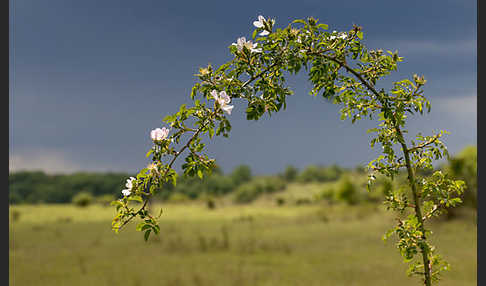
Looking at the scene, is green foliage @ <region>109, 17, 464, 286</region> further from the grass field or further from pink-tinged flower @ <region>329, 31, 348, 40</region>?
the grass field

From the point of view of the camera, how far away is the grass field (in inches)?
267

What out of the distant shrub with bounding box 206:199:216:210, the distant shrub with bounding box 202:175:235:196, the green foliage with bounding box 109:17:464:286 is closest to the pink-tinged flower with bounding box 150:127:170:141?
the green foliage with bounding box 109:17:464:286

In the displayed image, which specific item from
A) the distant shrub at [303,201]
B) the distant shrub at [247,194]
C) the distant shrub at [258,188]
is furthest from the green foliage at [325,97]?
the distant shrub at [258,188]

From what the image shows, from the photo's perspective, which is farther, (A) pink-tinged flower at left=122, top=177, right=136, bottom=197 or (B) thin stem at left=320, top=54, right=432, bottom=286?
(B) thin stem at left=320, top=54, right=432, bottom=286

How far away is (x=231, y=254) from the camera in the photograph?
8789mm

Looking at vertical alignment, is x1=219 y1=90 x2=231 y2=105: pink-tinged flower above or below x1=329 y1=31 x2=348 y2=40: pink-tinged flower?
below

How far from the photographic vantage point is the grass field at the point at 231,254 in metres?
6.79

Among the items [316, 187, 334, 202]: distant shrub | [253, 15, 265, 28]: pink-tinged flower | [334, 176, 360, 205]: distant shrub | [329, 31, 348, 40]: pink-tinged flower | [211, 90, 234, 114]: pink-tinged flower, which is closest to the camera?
[211, 90, 234, 114]: pink-tinged flower

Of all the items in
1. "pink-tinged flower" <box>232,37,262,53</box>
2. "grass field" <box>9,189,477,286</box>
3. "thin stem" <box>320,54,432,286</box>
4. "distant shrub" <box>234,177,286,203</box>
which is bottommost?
"grass field" <box>9,189,477,286</box>

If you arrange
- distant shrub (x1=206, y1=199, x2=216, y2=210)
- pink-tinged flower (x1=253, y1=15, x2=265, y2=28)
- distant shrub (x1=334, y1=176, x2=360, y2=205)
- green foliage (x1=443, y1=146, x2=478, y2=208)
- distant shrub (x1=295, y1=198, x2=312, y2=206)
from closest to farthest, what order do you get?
pink-tinged flower (x1=253, y1=15, x2=265, y2=28) → green foliage (x1=443, y1=146, x2=478, y2=208) → distant shrub (x1=334, y1=176, x2=360, y2=205) → distant shrub (x1=206, y1=199, x2=216, y2=210) → distant shrub (x1=295, y1=198, x2=312, y2=206)

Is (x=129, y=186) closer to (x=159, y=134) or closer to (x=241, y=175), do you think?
(x=159, y=134)

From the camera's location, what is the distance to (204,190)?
3253 cm

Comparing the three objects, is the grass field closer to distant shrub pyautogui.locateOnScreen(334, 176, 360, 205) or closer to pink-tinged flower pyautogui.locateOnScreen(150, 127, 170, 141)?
pink-tinged flower pyautogui.locateOnScreen(150, 127, 170, 141)

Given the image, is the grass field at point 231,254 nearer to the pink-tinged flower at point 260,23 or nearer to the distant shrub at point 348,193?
the pink-tinged flower at point 260,23
